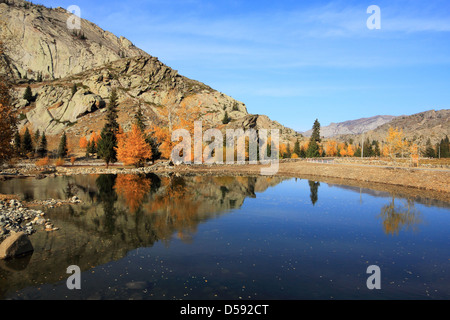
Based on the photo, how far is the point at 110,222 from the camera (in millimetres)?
21344

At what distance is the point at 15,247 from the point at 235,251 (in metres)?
11.1

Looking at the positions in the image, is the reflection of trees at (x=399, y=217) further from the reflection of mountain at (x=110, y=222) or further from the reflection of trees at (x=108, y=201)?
the reflection of trees at (x=108, y=201)

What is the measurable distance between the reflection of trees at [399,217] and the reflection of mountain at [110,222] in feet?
43.8

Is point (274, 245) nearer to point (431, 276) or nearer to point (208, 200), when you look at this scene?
point (431, 276)

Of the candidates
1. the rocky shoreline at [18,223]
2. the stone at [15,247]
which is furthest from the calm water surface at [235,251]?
the rocky shoreline at [18,223]

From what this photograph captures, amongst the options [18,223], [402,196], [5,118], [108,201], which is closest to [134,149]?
[5,118]

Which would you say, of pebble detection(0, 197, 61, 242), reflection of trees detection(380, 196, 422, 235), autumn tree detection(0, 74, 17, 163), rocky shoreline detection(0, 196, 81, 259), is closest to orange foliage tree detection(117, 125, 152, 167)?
autumn tree detection(0, 74, 17, 163)

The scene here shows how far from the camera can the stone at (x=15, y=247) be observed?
14127 millimetres

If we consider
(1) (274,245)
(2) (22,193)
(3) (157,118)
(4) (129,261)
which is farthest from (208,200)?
(3) (157,118)

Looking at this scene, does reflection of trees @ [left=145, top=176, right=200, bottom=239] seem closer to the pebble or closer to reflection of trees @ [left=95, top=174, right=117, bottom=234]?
reflection of trees @ [left=95, top=174, right=117, bottom=234]

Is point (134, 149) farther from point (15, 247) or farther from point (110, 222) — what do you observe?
point (15, 247)
